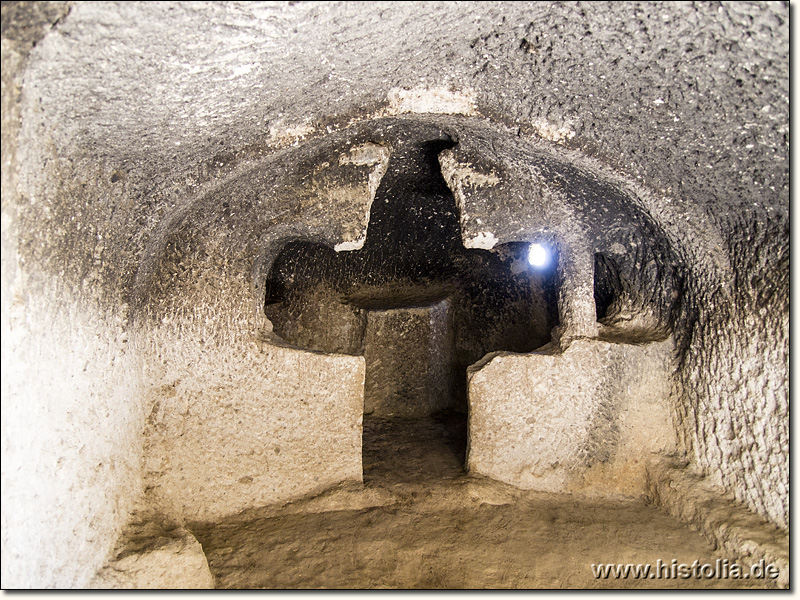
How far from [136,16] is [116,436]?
4.69 feet

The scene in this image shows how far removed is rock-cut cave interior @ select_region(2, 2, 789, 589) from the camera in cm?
164

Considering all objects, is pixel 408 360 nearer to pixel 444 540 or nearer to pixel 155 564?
pixel 444 540

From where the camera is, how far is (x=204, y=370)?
2.60 meters

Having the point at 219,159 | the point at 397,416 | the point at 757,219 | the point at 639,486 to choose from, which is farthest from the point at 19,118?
the point at 397,416

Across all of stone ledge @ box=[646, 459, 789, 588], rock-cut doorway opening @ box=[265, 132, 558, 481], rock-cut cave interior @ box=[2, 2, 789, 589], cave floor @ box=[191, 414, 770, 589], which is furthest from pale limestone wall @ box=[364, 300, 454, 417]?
stone ledge @ box=[646, 459, 789, 588]

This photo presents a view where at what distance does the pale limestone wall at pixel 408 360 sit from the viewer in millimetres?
4016

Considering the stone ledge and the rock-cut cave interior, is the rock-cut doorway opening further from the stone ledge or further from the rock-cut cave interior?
the stone ledge

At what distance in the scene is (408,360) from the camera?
161 inches

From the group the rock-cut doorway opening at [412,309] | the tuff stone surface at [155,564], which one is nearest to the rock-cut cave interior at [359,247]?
the tuff stone surface at [155,564]

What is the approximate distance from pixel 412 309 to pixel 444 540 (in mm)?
1749

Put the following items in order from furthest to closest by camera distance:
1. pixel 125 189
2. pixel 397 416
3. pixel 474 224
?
pixel 397 416, pixel 474 224, pixel 125 189

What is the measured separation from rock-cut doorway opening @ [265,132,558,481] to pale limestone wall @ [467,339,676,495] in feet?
2.17

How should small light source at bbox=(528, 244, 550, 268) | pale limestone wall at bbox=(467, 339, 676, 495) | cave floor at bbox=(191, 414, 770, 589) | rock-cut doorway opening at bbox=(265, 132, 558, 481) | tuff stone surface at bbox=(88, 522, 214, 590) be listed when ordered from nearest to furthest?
tuff stone surface at bbox=(88, 522, 214, 590), cave floor at bbox=(191, 414, 770, 589), pale limestone wall at bbox=(467, 339, 676, 495), small light source at bbox=(528, 244, 550, 268), rock-cut doorway opening at bbox=(265, 132, 558, 481)

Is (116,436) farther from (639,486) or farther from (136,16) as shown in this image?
(639,486)
